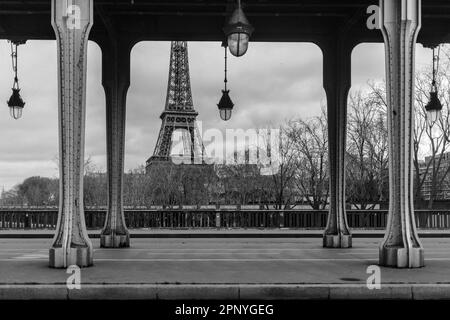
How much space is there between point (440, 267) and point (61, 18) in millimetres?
8451

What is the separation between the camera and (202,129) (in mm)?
Result: 67125

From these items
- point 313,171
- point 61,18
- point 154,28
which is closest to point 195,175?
point 313,171

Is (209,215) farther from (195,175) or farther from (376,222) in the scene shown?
(195,175)

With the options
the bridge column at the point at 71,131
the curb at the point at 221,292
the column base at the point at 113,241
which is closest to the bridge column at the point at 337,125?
the column base at the point at 113,241

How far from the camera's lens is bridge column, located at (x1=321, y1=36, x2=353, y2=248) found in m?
15.6

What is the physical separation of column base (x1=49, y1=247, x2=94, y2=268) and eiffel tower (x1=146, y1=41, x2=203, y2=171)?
2000 inches

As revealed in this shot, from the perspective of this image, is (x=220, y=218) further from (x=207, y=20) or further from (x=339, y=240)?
(x=207, y=20)

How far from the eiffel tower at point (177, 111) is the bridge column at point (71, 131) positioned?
5042 centimetres

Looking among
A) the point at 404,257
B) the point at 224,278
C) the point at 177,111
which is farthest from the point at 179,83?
the point at 224,278

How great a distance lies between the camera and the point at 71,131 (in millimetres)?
11031

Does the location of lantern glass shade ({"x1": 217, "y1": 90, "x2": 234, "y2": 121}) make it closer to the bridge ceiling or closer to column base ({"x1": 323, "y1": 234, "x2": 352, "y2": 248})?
the bridge ceiling

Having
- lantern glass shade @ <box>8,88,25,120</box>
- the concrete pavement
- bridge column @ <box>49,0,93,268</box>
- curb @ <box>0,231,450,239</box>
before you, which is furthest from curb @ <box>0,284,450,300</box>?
curb @ <box>0,231,450,239</box>

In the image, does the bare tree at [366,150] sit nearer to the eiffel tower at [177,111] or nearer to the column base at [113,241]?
the column base at [113,241]

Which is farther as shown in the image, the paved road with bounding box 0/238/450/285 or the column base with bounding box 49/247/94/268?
the column base with bounding box 49/247/94/268
